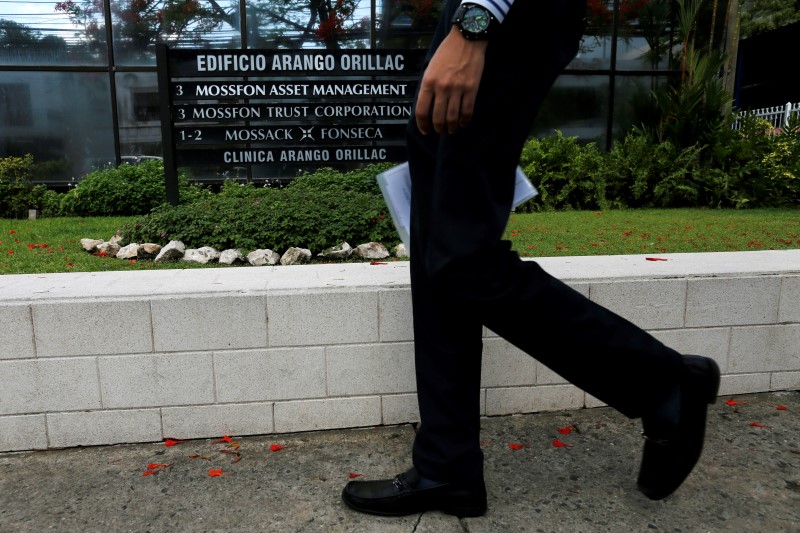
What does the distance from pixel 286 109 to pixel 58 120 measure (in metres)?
6.07

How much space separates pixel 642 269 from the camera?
2.54 meters

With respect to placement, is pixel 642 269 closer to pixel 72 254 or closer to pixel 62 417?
pixel 62 417

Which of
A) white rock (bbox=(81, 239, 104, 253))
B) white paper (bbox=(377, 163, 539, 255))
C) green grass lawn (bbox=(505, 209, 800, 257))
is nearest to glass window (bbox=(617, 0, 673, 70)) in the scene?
green grass lawn (bbox=(505, 209, 800, 257))

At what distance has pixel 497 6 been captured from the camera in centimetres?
140

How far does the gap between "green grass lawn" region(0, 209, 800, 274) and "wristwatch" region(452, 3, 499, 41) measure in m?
2.61

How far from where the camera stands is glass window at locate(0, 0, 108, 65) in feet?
31.8

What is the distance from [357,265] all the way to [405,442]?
83 cm

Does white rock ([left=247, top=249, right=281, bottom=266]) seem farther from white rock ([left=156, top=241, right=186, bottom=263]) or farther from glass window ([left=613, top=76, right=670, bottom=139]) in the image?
glass window ([left=613, top=76, right=670, bottom=139])

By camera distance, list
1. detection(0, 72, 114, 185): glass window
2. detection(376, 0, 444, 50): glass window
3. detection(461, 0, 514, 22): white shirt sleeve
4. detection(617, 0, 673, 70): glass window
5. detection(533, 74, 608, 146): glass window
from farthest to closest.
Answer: detection(533, 74, 608, 146): glass window, detection(617, 0, 673, 70): glass window, detection(376, 0, 444, 50): glass window, detection(0, 72, 114, 185): glass window, detection(461, 0, 514, 22): white shirt sleeve

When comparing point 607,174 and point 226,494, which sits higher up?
point 607,174

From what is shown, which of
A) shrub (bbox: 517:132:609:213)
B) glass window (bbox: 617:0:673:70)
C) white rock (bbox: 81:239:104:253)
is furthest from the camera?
glass window (bbox: 617:0:673:70)

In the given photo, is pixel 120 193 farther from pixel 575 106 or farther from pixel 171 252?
pixel 575 106

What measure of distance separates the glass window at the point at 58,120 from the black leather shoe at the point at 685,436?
10.1m

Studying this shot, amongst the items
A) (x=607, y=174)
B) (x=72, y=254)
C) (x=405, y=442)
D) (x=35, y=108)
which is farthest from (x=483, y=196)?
(x=35, y=108)
